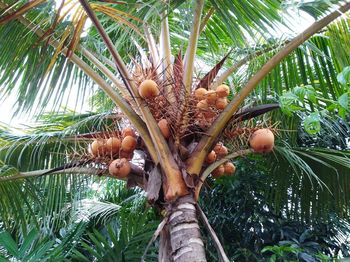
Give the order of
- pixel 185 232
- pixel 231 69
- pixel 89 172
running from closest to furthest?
A: 1. pixel 185 232
2. pixel 89 172
3. pixel 231 69

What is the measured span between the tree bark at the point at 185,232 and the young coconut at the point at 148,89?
457 mm

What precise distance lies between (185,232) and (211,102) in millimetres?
590

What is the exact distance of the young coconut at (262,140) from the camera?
80.6 inches

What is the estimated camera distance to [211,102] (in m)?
2.05

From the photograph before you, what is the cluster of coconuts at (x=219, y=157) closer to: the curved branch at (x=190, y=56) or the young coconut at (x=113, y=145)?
the curved branch at (x=190, y=56)

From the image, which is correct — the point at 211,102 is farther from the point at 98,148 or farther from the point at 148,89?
the point at 98,148

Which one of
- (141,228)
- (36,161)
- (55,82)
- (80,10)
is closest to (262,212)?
(141,228)

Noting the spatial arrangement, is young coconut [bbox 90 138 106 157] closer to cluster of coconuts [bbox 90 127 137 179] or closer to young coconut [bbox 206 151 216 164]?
cluster of coconuts [bbox 90 127 137 179]

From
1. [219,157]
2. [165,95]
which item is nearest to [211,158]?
[219,157]

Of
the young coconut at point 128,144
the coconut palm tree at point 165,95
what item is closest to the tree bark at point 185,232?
the coconut palm tree at point 165,95

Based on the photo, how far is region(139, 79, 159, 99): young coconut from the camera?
1983mm

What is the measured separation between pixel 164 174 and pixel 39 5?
837mm

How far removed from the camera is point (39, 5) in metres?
1.87

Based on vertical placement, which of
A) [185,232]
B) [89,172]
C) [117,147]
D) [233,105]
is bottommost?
[185,232]
